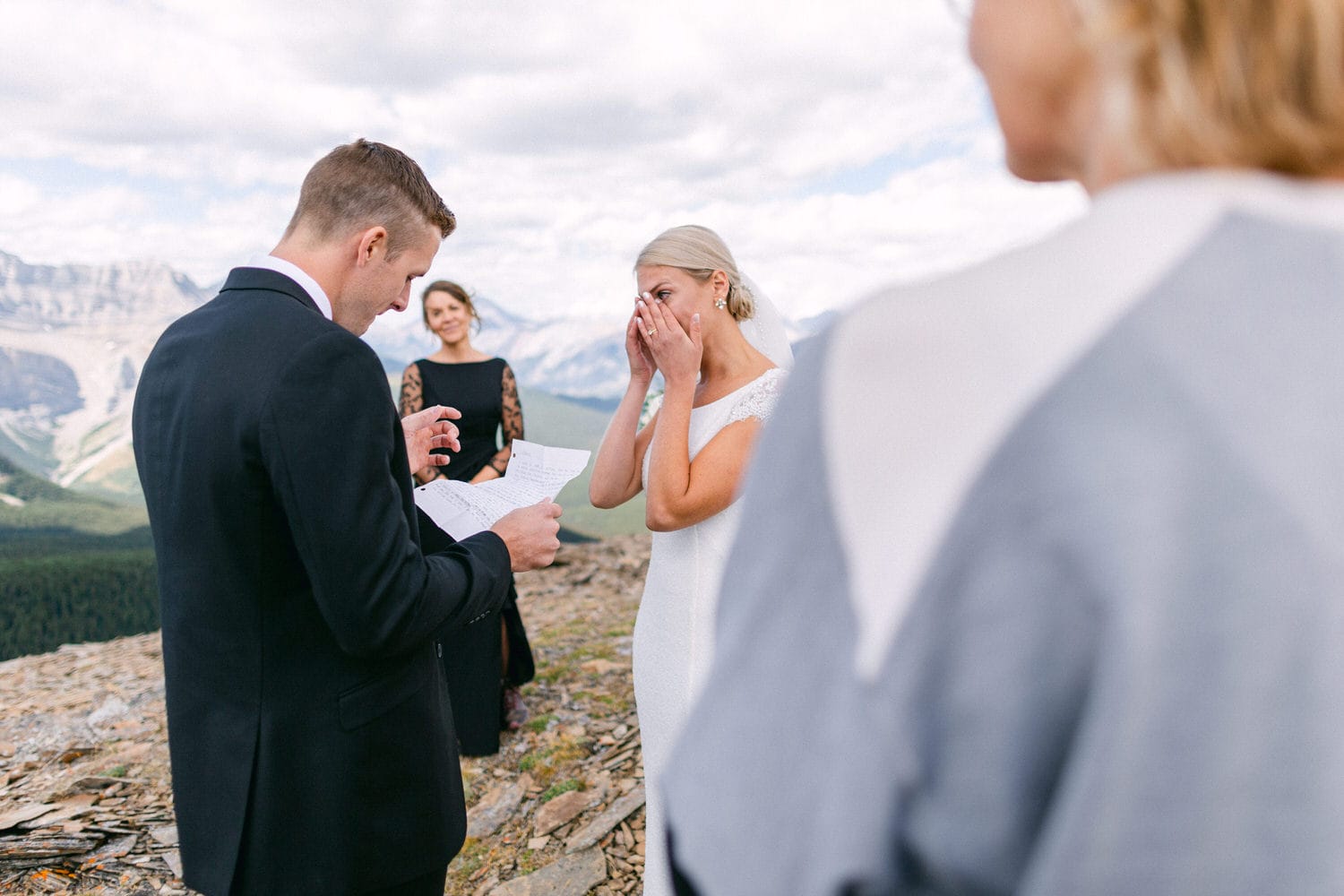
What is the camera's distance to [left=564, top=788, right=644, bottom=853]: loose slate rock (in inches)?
165

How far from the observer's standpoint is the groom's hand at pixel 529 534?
2387 mm

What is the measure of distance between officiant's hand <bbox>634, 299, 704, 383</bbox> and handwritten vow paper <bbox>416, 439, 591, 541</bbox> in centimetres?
43

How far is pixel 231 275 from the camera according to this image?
82.5 inches

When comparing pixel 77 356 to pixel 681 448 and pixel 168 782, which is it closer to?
pixel 168 782

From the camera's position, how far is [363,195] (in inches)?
88.0

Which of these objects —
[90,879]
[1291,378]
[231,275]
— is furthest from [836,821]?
[90,879]

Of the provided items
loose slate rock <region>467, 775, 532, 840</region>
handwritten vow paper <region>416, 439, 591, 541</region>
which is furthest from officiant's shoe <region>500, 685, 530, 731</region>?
handwritten vow paper <region>416, 439, 591, 541</region>

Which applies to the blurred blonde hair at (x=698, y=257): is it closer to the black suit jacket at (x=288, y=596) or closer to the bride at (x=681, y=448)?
the bride at (x=681, y=448)

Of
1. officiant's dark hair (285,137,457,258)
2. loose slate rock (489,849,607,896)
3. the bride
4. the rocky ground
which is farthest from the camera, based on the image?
the rocky ground

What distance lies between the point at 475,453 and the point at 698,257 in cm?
332

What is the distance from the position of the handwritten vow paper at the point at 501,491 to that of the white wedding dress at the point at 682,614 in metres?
0.33

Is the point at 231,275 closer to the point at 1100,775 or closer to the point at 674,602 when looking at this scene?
the point at 674,602

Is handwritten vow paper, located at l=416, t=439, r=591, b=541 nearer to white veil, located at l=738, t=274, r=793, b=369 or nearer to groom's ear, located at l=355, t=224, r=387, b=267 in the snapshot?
groom's ear, located at l=355, t=224, r=387, b=267

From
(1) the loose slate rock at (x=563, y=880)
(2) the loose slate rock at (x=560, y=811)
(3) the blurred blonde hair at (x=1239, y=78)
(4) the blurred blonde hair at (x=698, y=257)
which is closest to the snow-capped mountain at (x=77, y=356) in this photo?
(2) the loose slate rock at (x=560, y=811)
